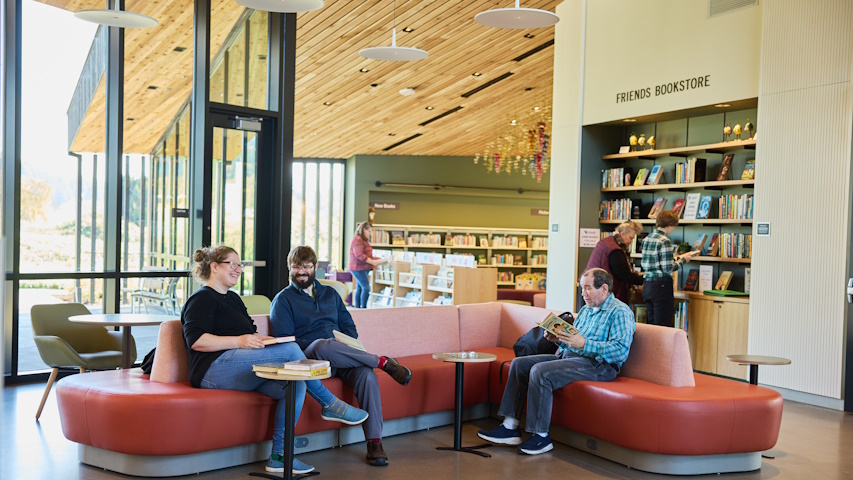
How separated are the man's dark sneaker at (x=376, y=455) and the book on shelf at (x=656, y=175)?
202 inches

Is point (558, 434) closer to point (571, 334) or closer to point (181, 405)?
point (571, 334)

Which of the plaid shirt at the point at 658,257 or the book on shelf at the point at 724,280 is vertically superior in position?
the plaid shirt at the point at 658,257

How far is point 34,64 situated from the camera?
6973 millimetres

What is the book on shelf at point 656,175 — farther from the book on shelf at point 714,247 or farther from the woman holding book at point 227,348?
the woman holding book at point 227,348

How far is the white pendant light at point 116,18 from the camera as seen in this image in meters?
6.29

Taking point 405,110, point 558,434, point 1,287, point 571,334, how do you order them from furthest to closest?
1. point 405,110
2. point 558,434
3. point 571,334
4. point 1,287

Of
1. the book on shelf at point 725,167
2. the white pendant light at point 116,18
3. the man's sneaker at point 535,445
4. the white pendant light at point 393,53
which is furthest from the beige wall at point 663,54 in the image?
the white pendant light at point 116,18

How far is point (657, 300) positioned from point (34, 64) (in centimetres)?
617

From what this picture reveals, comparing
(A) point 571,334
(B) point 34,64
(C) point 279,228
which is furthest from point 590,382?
(B) point 34,64

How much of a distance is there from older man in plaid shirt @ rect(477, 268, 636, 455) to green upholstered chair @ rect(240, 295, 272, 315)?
237cm

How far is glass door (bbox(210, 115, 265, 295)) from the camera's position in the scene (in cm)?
781

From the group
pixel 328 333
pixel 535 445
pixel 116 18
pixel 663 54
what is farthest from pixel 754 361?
pixel 116 18

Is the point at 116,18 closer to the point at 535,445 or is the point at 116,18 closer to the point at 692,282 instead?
the point at 535,445

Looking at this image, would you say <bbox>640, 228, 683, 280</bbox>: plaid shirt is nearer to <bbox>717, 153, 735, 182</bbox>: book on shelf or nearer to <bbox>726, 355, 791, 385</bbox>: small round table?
<bbox>717, 153, 735, 182</bbox>: book on shelf
